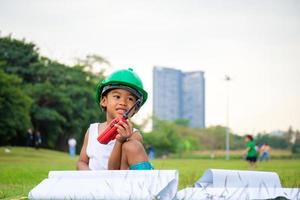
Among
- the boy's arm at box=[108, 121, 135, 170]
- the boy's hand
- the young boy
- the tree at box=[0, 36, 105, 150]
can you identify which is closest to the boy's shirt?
the young boy

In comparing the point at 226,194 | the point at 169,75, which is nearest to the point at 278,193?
the point at 226,194

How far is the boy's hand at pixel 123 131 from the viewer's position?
4.15 meters

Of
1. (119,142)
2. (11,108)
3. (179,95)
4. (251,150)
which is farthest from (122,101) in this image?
(179,95)

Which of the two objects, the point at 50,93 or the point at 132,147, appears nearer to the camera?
the point at 132,147

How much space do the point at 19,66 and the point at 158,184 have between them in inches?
→ 2080

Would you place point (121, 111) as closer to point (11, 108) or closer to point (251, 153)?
point (251, 153)

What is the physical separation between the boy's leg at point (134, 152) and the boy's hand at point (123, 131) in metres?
0.04

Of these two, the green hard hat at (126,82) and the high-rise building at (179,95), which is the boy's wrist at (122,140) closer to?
the green hard hat at (126,82)

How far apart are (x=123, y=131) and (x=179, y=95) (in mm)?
157951

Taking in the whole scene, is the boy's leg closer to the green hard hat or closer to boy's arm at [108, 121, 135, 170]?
boy's arm at [108, 121, 135, 170]

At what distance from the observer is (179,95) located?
16188 centimetres

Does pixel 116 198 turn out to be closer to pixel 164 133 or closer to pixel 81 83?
pixel 81 83

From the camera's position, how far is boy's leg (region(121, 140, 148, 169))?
4137 mm

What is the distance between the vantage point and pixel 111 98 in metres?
4.63
